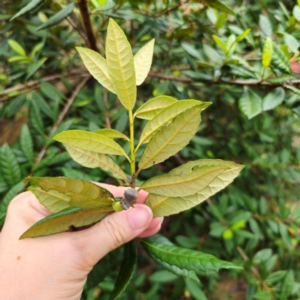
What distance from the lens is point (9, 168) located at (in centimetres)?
96

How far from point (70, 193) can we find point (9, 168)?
498 mm

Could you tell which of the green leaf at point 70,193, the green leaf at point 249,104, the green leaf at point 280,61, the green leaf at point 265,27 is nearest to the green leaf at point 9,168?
the green leaf at point 70,193

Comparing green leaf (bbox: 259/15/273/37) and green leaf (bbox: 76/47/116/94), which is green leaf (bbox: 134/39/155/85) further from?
green leaf (bbox: 259/15/273/37)

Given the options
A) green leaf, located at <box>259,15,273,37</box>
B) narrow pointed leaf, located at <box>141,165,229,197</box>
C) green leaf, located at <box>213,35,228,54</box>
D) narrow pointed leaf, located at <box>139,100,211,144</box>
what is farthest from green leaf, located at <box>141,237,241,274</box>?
green leaf, located at <box>259,15,273,37</box>

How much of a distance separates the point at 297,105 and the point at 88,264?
0.71 m

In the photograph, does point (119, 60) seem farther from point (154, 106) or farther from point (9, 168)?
point (9, 168)

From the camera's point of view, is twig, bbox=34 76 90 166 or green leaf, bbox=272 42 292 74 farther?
twig, bbox=34 76 90 166

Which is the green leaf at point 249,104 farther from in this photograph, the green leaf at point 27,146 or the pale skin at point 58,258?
the green leaf at point 27,146

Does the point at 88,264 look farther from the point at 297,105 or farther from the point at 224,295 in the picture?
the point at 224,295

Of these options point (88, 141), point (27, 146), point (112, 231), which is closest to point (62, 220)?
point (112, 231)

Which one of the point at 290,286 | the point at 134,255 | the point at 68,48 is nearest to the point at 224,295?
the point at 290,286

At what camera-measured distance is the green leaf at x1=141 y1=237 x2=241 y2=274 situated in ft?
1.94

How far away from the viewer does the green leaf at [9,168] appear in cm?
95

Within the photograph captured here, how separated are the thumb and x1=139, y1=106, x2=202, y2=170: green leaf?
0.54 feet
